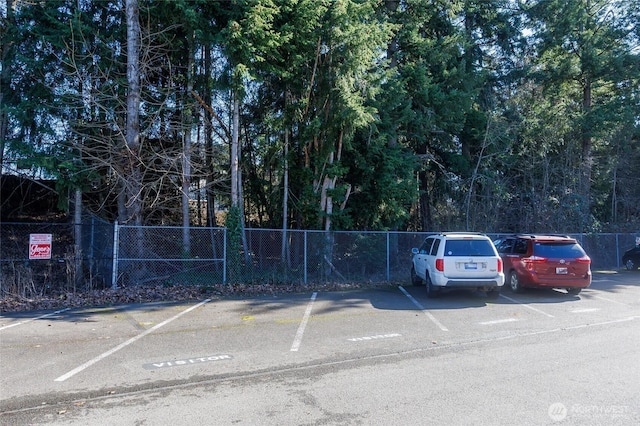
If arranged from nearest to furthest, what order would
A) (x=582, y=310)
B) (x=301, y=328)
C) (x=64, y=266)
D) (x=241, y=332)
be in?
(x=241, y=332) < (x=301, y=328) < (x=582, y=310) < (x=64, y=266)

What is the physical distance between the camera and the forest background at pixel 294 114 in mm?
14695

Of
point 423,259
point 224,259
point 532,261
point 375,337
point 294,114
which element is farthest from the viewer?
point 294,114

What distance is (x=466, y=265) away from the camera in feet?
39.2

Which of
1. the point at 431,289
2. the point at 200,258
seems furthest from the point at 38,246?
the point at 431,289

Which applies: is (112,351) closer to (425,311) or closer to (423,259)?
(425,311)

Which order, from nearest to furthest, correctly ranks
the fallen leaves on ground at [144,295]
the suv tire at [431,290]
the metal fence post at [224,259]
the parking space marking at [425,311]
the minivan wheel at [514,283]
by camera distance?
the parking space marking at [425,311] → the fallen leaves on ground at [144,295] → the suv tire at [431,290] → the minivan wheel at [514,283] → the metal fence post at [224,259]

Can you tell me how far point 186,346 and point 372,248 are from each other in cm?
1006

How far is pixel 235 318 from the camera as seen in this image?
9914mm

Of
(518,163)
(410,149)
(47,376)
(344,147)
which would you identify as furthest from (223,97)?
(518,163)

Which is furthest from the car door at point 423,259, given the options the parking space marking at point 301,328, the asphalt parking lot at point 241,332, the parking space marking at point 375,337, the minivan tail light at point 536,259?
the parking space marking at point 375,337

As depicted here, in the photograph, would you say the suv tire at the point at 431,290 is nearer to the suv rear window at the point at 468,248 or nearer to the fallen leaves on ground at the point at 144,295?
the suv rear window at the point at 468,248

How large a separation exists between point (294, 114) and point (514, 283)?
9.08 metres

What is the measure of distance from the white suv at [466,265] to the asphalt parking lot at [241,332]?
514mm

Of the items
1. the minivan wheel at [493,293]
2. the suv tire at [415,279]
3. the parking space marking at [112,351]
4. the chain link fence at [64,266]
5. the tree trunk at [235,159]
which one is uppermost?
the tree trunk at [235,159]
